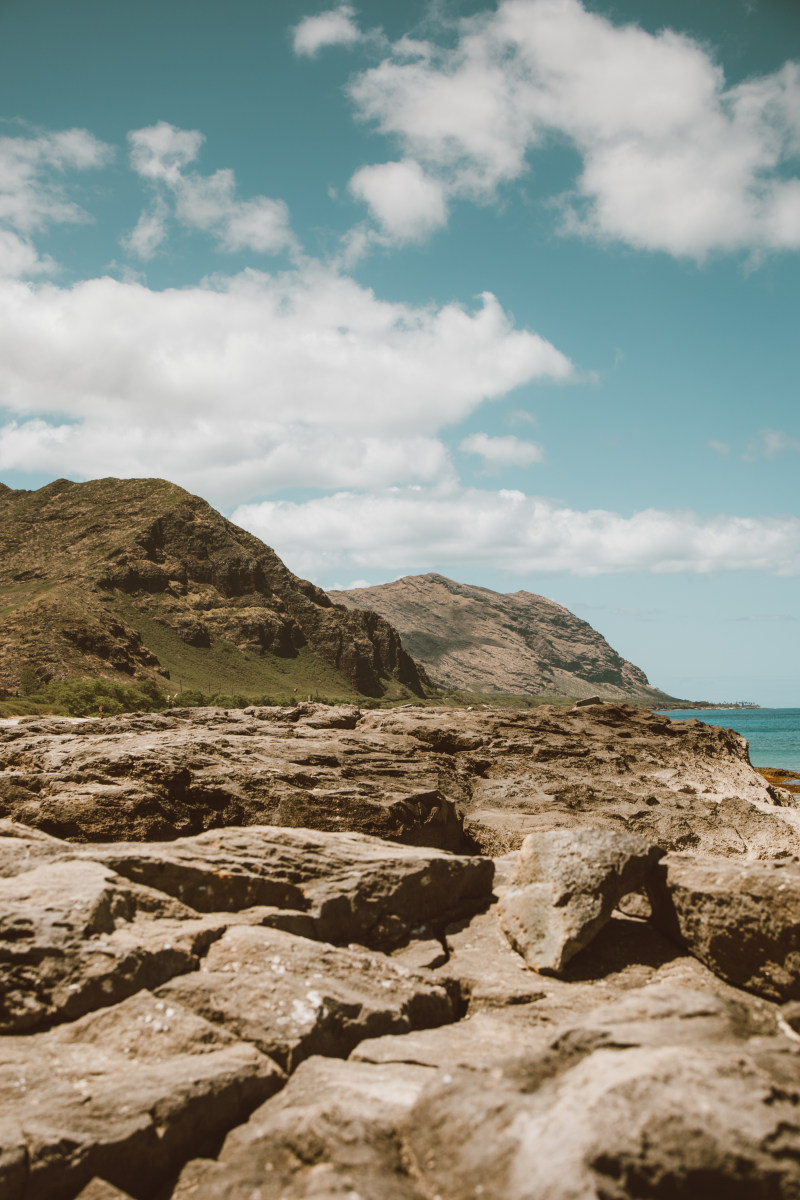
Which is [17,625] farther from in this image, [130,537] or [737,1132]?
[737,1132]

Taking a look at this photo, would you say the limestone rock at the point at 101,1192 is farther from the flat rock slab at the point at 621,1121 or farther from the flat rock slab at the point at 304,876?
the flat rock slab at the point at 304,876

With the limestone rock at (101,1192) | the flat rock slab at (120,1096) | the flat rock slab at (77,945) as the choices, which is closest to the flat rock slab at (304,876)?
the flat rock slab at (77,945)

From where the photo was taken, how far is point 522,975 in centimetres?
855

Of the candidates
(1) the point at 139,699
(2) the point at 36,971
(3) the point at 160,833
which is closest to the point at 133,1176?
(2) the point at 36,971

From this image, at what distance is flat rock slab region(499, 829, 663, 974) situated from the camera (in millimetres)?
8680

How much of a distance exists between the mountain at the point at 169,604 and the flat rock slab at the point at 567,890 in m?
118

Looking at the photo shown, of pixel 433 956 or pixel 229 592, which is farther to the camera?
pixel 229 592

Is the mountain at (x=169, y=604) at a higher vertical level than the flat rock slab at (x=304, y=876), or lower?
higher

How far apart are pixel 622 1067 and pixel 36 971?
17.8 ft

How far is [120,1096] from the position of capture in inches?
223

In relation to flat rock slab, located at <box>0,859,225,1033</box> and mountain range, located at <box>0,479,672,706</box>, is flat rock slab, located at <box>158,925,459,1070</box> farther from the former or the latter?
mountain range, located at <box>0,479,672,706</box>

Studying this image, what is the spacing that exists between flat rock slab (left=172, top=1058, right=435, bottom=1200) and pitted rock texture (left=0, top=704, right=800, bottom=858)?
642 centimetres

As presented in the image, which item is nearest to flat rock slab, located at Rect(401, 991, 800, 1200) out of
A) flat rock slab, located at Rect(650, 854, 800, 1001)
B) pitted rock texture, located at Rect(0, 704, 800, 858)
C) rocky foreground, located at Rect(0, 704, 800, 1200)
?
rocky foreground, located at Rect(0, 704, 800, 1200)

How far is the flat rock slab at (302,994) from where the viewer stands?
670 cm
